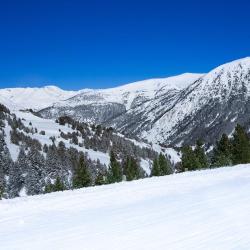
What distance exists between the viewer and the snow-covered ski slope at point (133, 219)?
40.8ft

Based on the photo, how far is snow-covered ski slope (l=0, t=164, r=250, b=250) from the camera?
1245 centimetres

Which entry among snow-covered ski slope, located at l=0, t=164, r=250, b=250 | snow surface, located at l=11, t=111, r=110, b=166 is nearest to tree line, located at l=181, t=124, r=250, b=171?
snow-covered ski slope, located at l=0, t=164, r=250, b=250

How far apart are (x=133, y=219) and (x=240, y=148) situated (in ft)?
168

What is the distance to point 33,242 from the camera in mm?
12609

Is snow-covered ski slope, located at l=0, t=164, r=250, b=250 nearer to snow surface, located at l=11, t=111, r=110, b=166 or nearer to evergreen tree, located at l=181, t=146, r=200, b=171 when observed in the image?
evergreen tree, located at l=181, t=146, r=200, b=171

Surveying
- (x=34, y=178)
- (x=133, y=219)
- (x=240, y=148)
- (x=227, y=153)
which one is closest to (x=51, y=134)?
(x=34, y=178)

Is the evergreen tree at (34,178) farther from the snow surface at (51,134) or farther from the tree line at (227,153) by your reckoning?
the tree line at (227,153)

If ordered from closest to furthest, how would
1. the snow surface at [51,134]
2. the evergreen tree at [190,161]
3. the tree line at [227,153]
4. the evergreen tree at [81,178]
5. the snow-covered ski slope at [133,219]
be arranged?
the snow-covered ski slope at [133,219] < the evergreen tree at [81,178] < the tree line at [227,153] < the evergreen tree at [190,161] < the snow surface at [51,134]

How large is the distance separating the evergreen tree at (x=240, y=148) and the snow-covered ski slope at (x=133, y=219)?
135 ft

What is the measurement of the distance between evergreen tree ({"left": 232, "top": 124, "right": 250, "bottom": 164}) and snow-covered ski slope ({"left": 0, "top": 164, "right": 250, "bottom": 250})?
4113cm

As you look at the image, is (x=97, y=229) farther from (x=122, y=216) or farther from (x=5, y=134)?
(x=5, y=134)

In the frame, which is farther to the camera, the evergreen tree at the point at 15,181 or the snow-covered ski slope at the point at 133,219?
the evergreen tree at the point at 15,181

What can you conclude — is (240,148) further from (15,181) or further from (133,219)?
(133,219)

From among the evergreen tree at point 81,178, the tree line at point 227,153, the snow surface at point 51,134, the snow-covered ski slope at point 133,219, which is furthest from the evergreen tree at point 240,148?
the snow surface at point 51,134
